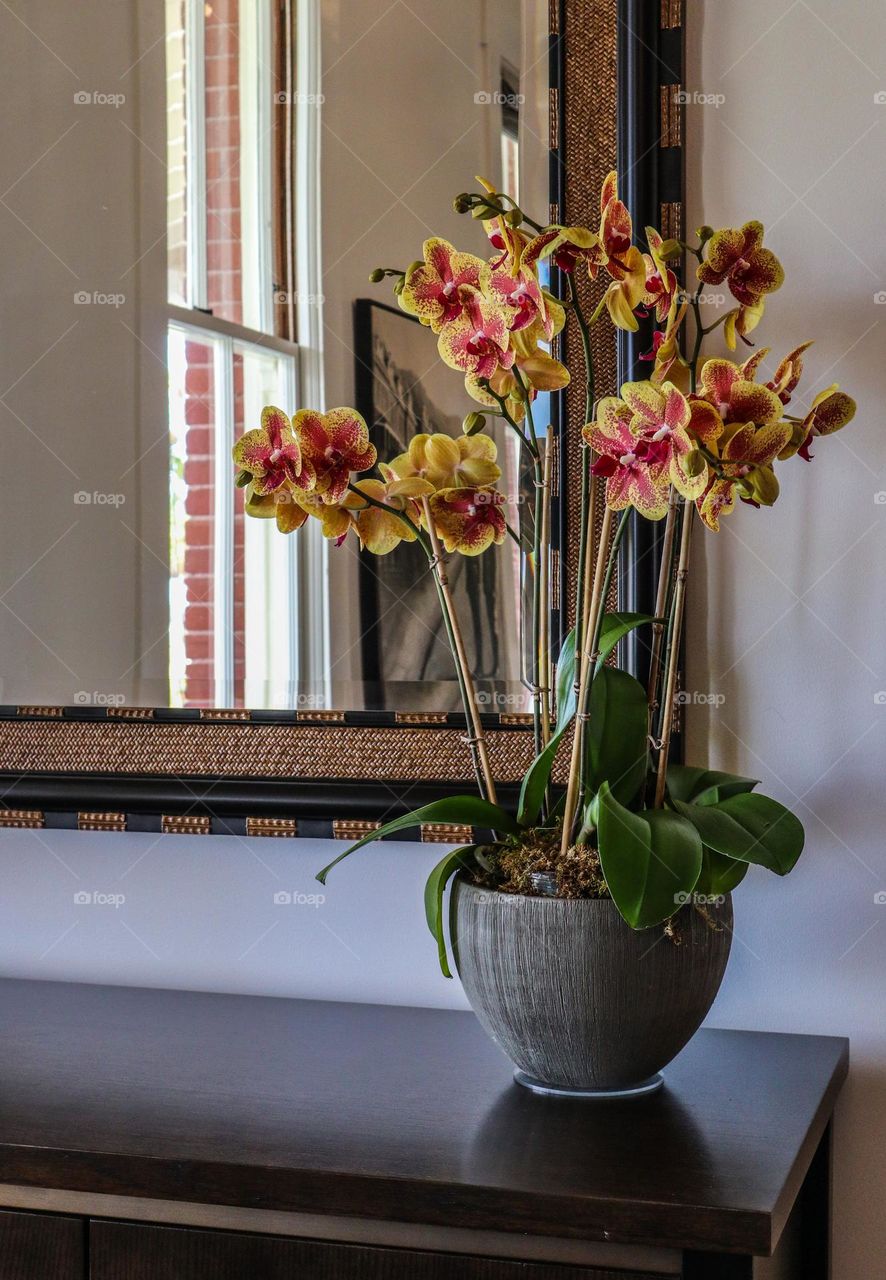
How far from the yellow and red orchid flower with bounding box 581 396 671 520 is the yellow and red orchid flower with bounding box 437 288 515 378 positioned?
0.38ft

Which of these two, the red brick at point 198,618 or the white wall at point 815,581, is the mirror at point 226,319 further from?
the white wall at point 815,581

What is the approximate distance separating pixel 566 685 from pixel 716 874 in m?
0.20

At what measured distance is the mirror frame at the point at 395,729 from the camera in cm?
119

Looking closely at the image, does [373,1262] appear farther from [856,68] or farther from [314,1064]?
[856,68]

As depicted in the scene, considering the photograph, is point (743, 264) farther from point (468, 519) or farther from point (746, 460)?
point (468, 519)

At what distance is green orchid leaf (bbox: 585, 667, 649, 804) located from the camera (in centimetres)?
103

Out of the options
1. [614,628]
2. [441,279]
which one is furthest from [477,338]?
[614,628]
